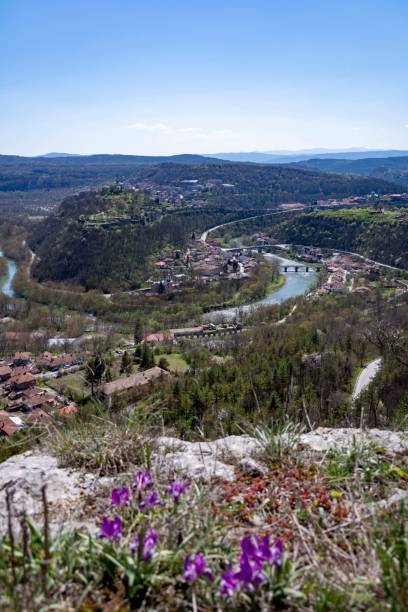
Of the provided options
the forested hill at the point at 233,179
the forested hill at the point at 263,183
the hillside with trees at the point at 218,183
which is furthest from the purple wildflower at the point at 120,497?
the forested hill at the point at 233,179

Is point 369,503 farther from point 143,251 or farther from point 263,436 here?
point 143,251

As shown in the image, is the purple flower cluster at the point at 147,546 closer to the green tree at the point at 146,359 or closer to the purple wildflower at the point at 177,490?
the purple wildflower at the point at 177,490

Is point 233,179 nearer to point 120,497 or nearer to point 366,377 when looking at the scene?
point 366,377

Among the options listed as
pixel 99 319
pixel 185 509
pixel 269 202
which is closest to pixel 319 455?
pixel 185 509

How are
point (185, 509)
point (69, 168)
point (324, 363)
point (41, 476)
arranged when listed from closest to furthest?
point (185, 509), point (41, 476), point (324, 363), point (69, 168)

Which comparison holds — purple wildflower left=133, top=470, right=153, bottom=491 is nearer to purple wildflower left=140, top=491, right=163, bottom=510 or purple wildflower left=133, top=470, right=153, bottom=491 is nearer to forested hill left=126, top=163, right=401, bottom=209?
purple wildflower left=140, top=491, right=163, bottom=510

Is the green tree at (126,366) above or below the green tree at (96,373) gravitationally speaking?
below

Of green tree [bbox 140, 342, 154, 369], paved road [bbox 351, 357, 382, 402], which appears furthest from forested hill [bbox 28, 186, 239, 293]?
paved road [bbox 351, 357, 382, 402]
